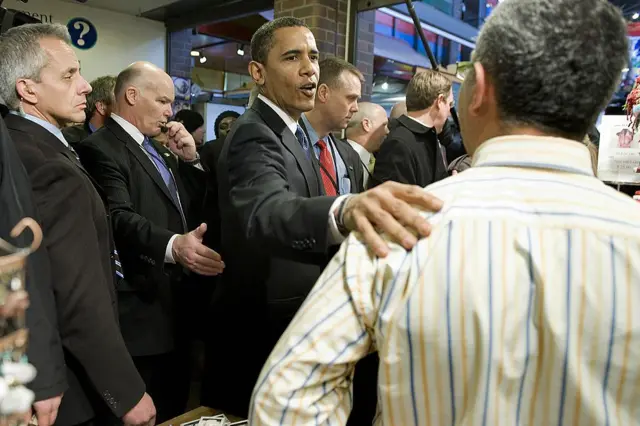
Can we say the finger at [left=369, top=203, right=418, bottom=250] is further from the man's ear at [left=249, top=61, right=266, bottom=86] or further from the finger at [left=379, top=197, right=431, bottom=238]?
the man's ear at [left=249, top=61, right=266, bottom=86]

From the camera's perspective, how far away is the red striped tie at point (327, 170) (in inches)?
79.7

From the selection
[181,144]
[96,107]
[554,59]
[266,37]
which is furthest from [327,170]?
[96,107]

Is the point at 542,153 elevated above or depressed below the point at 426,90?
below

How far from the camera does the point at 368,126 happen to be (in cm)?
358

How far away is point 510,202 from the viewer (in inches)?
30.9

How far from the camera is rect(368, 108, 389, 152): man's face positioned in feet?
11.8

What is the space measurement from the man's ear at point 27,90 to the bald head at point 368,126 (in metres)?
2.18

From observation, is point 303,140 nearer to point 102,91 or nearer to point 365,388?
point 365,388

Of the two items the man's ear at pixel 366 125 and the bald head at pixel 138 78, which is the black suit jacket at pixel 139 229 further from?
the man's ear at pixel 366 125

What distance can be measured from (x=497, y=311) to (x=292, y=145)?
3.50 ft

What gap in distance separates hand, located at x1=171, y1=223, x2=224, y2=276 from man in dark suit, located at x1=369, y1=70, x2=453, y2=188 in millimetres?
1115

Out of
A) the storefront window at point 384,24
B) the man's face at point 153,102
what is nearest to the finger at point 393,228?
the man's face at point 153,102

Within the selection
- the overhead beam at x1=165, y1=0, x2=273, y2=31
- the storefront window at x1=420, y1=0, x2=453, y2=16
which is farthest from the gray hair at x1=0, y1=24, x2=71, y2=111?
the storefront window at x1=420, y1=0, x2=453, y2=16

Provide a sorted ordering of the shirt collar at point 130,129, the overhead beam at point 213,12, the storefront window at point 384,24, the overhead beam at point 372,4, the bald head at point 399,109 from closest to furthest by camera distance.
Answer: the shirt collar at point 130,129
the bald head at point 399,109
the overhead beam at point 372,4
the storefront window at point 384,24
the overhead beam at point 213,12
